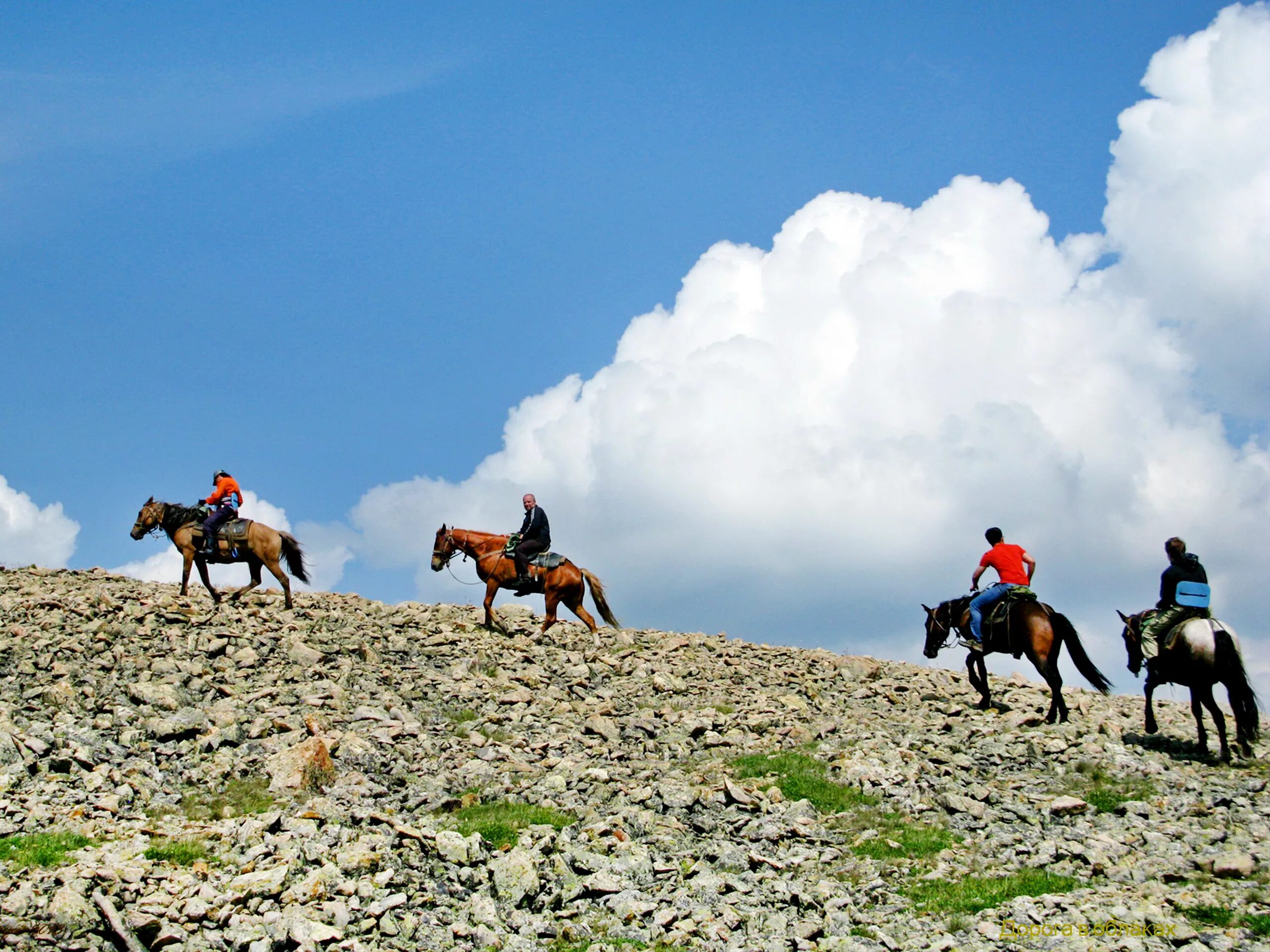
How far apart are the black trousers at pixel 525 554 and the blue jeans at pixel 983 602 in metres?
10.4

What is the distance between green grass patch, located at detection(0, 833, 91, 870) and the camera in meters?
11.7

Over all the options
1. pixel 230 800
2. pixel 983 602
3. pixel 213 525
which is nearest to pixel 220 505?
pixel 213 525

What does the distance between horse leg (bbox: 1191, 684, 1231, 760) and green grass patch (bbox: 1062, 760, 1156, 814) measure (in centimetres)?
169

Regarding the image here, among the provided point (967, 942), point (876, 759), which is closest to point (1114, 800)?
point (876, 759)

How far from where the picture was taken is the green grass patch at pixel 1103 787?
46.7ft

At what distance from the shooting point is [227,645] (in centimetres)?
2036

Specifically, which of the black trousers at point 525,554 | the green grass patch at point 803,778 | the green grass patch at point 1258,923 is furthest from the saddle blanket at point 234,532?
the green grass patch at point 1258,923

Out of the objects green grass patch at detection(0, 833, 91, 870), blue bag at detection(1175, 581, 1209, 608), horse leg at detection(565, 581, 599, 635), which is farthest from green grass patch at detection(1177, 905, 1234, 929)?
horse leg at detection(565, 581, 599, 635)

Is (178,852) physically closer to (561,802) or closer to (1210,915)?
(561,802)

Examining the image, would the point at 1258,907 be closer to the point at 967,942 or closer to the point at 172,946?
the point at 967,942

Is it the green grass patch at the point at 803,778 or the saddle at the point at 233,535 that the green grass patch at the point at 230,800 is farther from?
the saddle at the point at 233,535

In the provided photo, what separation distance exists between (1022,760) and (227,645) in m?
15.0

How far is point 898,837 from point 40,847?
10.7m

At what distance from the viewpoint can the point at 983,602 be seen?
18.8 meters
